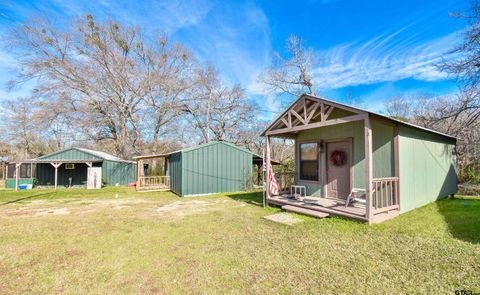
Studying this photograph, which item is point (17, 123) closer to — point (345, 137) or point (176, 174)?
point (176, 174)

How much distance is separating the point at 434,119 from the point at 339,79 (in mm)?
8926

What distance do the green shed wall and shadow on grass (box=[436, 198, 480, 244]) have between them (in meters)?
8.29

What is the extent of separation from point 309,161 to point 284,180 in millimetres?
1455

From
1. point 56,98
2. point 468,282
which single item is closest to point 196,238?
point 468,282

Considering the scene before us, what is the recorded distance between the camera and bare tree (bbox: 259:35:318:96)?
1762 centimetres

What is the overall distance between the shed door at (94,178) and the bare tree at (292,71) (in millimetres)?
14103

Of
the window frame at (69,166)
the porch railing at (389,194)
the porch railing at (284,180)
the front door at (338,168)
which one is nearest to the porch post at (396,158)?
the porch railing at (389,194)

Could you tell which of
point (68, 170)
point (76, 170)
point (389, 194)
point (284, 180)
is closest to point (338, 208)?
point (389, 194)

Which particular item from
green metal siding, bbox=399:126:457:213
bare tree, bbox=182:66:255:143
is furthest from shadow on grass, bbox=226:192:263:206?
bare tree, bbox=182:66:255:143

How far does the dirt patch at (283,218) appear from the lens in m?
5.56

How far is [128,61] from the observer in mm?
19125

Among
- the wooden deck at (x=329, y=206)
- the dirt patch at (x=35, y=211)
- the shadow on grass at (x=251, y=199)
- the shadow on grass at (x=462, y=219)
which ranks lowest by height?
the dirt patch at (x=35, y=211)

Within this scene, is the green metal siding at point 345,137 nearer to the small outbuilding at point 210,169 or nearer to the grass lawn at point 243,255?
the grass lawn at point 243,255

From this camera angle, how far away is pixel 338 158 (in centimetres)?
698
